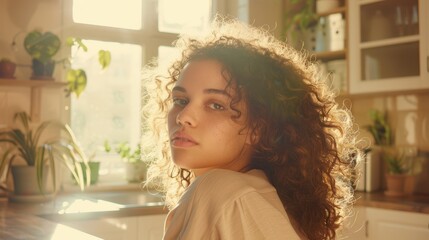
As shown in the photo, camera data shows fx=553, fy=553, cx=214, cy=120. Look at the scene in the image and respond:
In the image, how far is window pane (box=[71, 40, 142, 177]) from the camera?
10.9 ft

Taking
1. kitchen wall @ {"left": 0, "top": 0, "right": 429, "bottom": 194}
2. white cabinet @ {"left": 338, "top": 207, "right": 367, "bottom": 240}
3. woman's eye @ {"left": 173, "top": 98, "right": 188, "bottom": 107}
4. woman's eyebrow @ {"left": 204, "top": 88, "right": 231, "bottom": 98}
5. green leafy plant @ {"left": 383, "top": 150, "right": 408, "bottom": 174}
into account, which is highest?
kitchen wall @ {"left": 0, "top": 0, "right": 429, "bottom": 194}

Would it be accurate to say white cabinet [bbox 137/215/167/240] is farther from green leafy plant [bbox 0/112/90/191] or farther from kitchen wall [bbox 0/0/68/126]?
kitchen wall [bbox 0/0/68/126]

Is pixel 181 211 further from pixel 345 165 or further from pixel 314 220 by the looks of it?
pixel 345 165

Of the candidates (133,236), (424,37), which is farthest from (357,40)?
(133,236)

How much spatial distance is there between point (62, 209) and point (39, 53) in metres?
0.84

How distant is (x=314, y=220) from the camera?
2.24 ft

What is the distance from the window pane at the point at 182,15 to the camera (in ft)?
12.1

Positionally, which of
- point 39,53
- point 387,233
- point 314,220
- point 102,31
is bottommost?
point 387,233

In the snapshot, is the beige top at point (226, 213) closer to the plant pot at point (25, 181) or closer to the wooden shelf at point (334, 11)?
the plant pot at point (25, 181)

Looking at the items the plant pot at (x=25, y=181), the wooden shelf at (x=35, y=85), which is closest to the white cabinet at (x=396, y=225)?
the plant pot at (x=25, y=181)

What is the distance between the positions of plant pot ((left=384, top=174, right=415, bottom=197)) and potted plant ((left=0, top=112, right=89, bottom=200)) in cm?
167

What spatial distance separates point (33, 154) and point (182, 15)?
1518mm

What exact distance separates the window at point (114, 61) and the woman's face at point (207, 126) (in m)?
2.64

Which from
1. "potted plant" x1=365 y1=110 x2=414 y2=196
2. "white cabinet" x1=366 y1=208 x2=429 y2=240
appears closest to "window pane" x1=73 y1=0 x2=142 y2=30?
"potted plant" x1=365 y1=110 x2=414 y2=196
